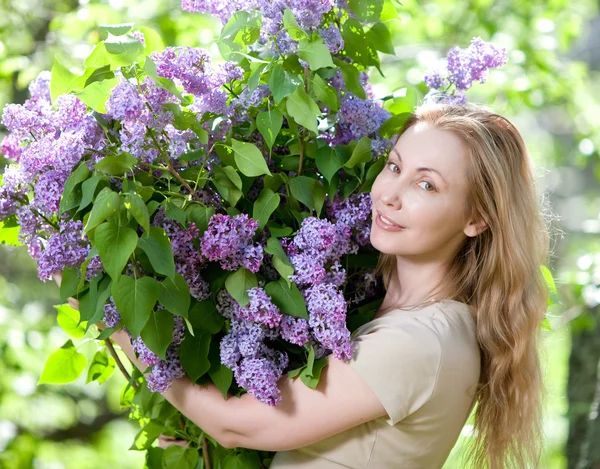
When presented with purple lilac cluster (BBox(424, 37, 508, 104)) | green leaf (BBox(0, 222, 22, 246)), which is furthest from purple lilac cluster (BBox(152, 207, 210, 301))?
purple lilac cluster (BBox(424, 37, 508, 104))

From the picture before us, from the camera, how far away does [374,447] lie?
1.33 meters

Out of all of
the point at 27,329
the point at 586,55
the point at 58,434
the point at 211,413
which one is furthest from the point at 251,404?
the point at 586,55

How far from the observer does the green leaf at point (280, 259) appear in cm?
119

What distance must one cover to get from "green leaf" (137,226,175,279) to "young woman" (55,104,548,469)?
27cm

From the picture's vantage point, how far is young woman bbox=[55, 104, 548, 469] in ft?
4.19

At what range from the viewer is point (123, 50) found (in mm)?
1089

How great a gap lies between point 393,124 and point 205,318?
1.69 feet

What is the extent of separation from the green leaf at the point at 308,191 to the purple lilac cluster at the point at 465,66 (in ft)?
1.14

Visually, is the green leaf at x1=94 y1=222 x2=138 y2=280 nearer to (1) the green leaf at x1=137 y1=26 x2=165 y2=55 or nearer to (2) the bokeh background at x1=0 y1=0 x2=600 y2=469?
(1) the green leaf at x1=137 y1=26 x2=165 y2=55

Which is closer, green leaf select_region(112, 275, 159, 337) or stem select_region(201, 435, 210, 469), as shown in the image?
green leaf select_region(112, 275, 159, 337)

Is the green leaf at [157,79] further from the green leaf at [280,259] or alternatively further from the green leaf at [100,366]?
the green leaf at [100,366]

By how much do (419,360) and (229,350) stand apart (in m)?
0.31

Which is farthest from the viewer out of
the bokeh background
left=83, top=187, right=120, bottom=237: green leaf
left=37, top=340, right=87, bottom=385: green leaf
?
the bokeh background

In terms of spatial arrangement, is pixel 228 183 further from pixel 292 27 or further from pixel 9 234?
pixel 9 234
